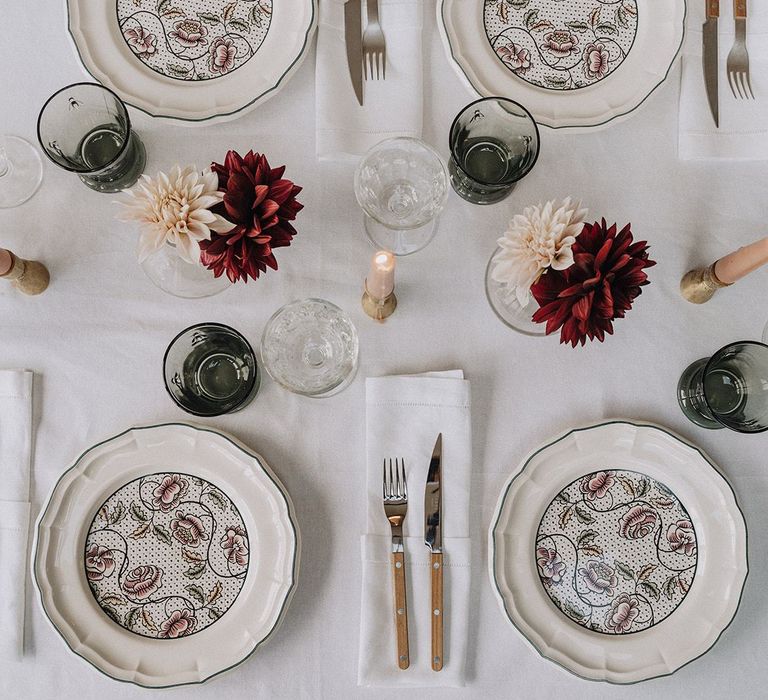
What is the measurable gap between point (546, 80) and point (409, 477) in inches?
23.2

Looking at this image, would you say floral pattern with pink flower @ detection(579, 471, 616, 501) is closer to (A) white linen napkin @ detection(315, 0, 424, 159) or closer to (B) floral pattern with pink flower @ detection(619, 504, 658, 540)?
(B) floral pattern with pink flower @ detection(619, 504, 658, 540)

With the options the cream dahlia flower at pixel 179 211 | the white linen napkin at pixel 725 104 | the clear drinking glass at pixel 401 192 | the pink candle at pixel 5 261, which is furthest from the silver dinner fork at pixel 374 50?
the pink candle at pixel 5 261

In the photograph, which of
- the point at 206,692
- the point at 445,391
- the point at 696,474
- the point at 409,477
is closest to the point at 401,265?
the point at 445,391

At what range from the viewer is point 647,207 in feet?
3.21

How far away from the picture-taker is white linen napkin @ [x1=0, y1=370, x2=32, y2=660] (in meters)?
0.89

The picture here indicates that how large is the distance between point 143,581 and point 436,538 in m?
0.39

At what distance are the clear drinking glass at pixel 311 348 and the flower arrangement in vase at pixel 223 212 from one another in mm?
154

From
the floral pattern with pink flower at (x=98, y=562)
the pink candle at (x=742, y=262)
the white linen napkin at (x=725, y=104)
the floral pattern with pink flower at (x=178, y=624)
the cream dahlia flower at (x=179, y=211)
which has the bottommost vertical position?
the floral pattern with pink flower at (x=178, y=624)

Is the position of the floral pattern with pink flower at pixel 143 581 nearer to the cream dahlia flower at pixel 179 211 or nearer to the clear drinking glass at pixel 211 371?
Answer: the clear drinking glass at pixel 211 371

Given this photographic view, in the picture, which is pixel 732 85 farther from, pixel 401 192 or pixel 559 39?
pixel 401 192

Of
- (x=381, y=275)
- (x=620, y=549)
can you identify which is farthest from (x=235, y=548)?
(x=620, y=549)

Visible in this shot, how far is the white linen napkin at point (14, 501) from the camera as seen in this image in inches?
35.2

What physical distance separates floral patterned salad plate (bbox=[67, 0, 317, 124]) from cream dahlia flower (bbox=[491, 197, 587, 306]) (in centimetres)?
41

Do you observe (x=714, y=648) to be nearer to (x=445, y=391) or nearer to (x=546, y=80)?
(x=445, y=391)
